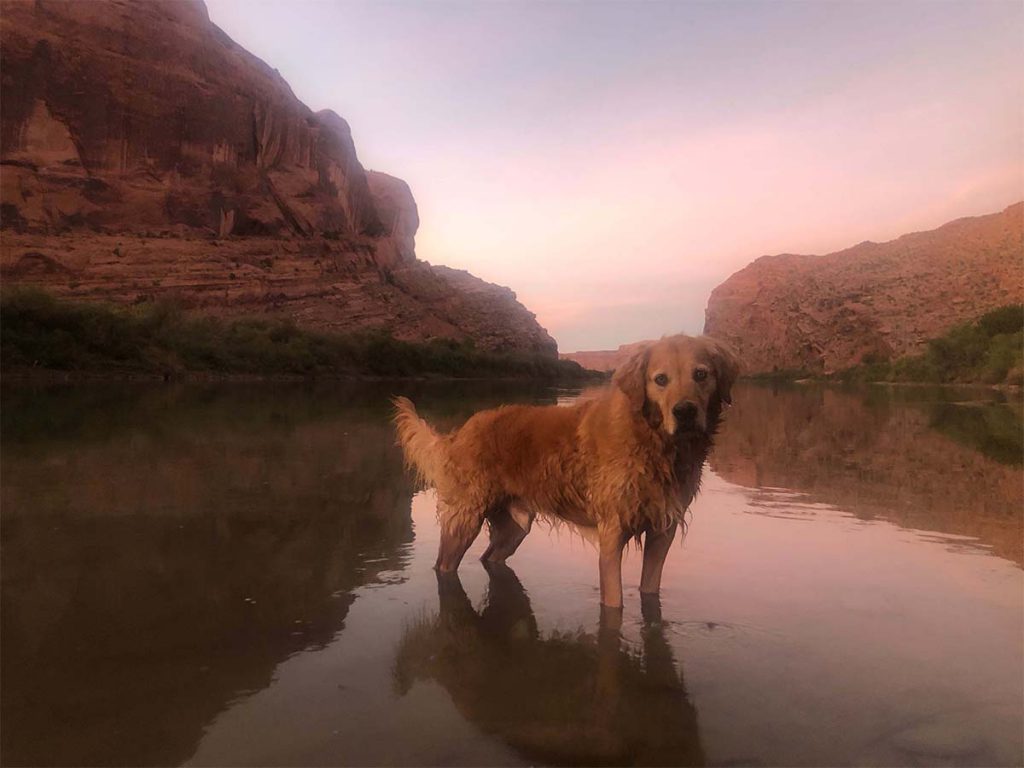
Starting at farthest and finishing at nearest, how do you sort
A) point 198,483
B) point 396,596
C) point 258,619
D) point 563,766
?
point 198,483
point 396,596
point 258,619
point 563,766

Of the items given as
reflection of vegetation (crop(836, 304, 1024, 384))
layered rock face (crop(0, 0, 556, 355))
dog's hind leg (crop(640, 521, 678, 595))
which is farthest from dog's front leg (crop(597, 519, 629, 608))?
layered rock face (crop(0, 0, 556, 355))

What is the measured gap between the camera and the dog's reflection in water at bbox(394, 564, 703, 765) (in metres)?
3.09

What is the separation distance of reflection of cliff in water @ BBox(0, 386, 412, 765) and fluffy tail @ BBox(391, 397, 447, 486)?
82 centimetres

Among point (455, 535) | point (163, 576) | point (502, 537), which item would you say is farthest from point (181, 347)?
point (455, 535)

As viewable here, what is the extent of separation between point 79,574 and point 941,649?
5.60 meters

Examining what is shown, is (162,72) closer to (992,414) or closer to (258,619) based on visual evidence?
(992,414)

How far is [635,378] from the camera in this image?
4.66 meters

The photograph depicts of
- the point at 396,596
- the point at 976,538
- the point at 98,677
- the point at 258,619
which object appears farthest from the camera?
the point at 976,538

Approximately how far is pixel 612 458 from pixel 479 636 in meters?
1.34

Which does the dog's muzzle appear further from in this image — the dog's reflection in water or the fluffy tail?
the fluffy tail

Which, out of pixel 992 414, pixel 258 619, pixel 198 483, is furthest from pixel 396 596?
pixel 992 414

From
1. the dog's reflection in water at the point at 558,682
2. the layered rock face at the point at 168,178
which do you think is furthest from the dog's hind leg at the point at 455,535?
the layered rock face at the point at 168,178

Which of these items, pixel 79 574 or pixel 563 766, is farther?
pixel 79 574

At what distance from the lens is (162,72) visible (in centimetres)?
9312
